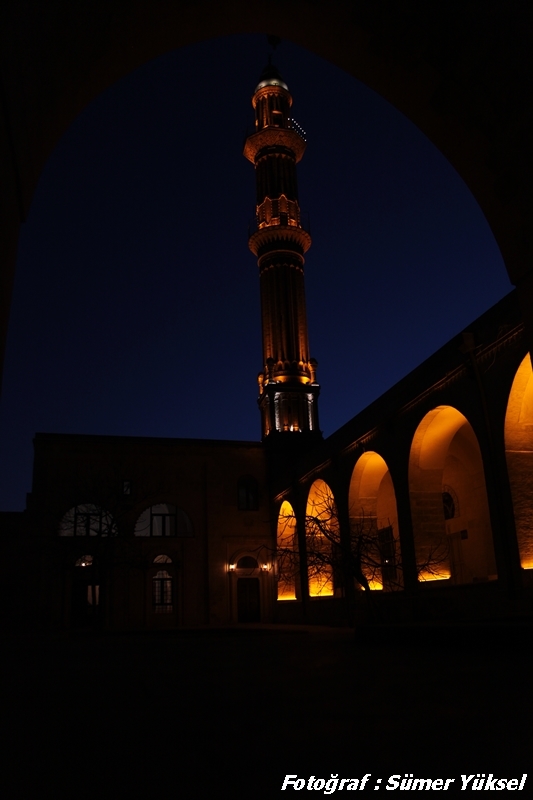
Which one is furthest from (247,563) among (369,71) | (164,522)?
(369,71)

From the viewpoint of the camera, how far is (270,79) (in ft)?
144

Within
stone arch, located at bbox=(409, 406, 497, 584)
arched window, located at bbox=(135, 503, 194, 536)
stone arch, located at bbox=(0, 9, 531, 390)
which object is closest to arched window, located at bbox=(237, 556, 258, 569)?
arched window, located at bbox=(135, 503, 194, 536)

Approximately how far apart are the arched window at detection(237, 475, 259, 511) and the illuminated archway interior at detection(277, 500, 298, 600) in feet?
5.64

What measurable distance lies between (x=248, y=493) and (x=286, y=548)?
13.4ft

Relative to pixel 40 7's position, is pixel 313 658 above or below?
below

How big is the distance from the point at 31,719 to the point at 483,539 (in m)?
18.7

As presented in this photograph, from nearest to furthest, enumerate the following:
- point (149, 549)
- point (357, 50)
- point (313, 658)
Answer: point (357, 50)
point (313, 658)
point (149, 549)

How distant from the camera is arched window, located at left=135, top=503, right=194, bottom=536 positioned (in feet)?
95.5

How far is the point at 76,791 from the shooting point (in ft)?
7.14

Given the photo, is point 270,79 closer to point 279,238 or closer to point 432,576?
point 279,238

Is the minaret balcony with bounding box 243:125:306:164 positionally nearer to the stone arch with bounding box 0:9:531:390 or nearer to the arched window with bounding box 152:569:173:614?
the arched window with bounding box 152:569:173:614

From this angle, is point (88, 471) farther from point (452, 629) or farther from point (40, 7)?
point (40, 7)

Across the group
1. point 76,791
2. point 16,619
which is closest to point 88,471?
point 16,619

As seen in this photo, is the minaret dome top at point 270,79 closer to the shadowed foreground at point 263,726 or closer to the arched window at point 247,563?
the arched window at point 247,563
